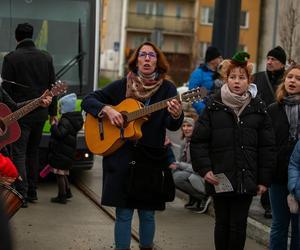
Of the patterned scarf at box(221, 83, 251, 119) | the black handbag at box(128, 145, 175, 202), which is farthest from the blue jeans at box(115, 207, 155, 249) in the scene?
the patterned scarf at box(221, 83, 251, 119)

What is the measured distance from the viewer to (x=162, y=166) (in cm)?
511

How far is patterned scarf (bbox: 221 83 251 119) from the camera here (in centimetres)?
472

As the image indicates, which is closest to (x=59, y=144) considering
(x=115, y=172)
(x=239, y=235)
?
(x=115, y=172)

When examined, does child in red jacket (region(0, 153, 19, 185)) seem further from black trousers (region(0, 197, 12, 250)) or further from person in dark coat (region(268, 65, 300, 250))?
black trousers (region(0, 197, 12, 250))

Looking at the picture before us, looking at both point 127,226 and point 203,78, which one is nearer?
point 127,226

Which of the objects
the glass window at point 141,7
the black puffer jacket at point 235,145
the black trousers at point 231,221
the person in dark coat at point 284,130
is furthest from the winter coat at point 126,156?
the glass window at point 141,7

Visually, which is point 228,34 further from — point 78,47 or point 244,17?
point 244,17

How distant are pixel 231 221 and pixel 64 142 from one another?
3430mm

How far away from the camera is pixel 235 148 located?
15.4 ft

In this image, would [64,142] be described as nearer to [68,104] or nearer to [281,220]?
[68,104]

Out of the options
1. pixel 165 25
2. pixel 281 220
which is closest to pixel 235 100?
pixel 281 220

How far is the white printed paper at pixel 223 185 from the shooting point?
184 inches

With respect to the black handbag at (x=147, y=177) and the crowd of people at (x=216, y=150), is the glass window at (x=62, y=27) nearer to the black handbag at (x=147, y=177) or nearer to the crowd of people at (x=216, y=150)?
the crowd of people at (x=216, y=150)

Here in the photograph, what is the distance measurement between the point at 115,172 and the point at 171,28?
51.3 metres
